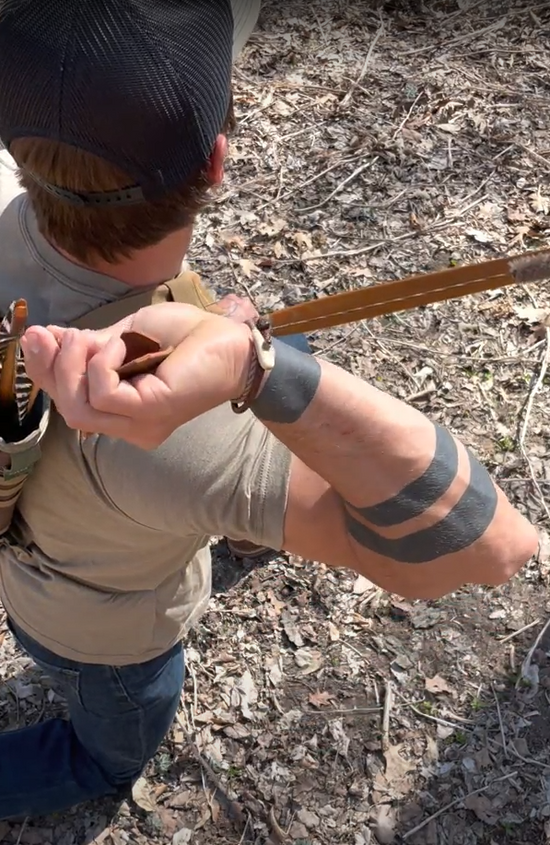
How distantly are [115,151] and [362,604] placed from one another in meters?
2.49

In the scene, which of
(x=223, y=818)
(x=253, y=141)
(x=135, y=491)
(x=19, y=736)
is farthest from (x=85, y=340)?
(x=253, y=141)

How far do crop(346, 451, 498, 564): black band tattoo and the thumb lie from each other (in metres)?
0.71

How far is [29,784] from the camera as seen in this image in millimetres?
2678

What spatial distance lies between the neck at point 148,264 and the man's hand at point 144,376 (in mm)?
285

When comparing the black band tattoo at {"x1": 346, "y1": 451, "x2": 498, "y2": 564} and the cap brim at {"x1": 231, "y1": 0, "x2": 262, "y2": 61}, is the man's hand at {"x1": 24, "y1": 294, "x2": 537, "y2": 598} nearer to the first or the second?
the black band tattoo at {"x1": 346, "y1": 451, "x2": 498, "y2": 564}

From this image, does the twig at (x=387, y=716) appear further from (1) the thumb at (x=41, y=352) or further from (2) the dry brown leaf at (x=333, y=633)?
(1) the thumb at (x=41, y=352)

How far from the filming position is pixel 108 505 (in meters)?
1.68

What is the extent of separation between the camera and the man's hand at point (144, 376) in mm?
1225

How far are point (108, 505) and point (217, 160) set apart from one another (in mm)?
743

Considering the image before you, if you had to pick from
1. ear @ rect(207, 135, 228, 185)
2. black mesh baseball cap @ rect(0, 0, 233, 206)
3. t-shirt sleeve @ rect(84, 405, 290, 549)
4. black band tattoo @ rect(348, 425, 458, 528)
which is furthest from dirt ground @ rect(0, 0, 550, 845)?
black band tattoo @ rect(348, 425, 458, 528)

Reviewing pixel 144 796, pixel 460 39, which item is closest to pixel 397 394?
pixel 144 796

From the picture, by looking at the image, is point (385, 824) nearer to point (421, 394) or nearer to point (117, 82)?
point (421, 394)

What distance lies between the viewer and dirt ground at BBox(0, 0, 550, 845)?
3.11 metres

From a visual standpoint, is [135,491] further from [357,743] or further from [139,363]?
[357,743]
